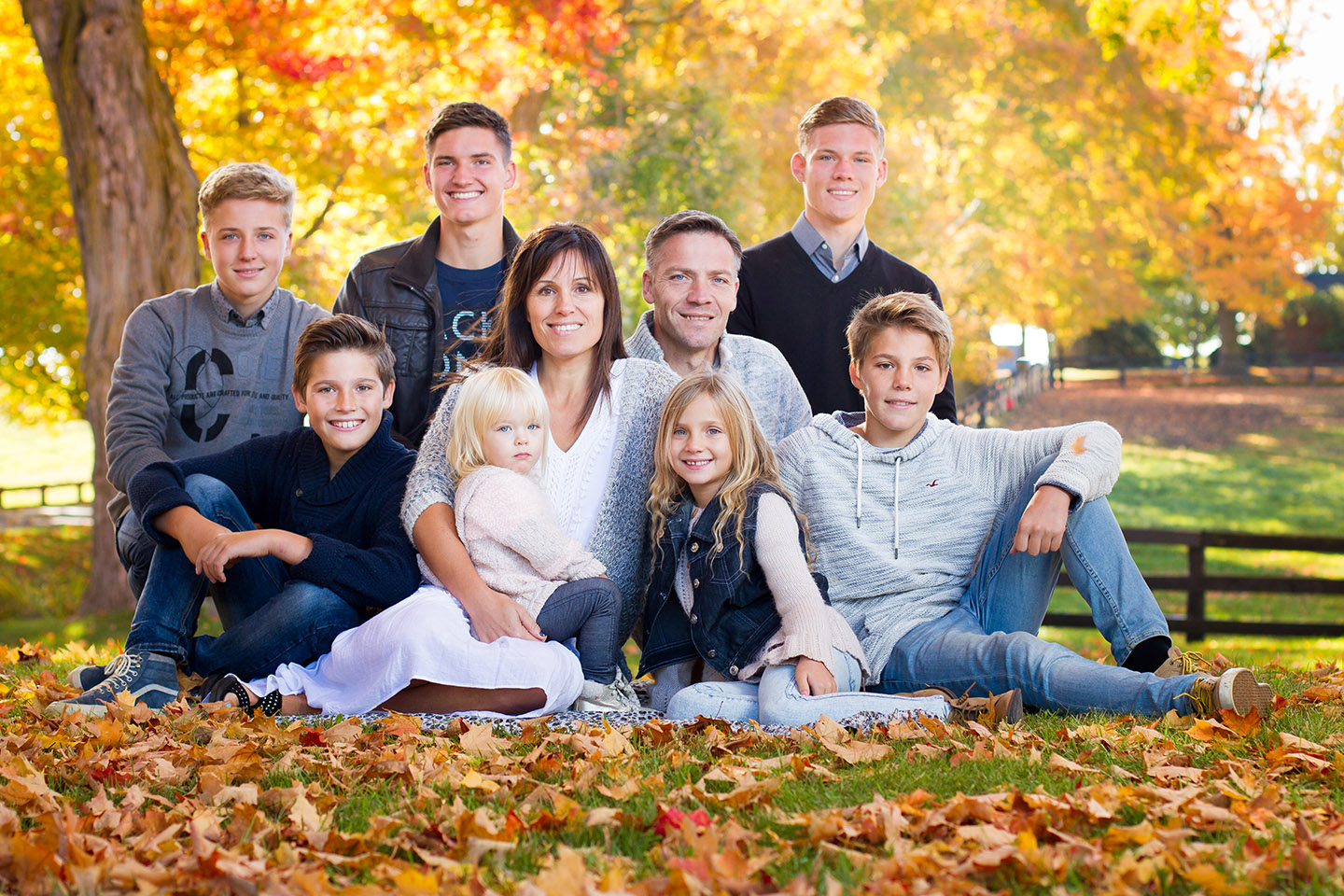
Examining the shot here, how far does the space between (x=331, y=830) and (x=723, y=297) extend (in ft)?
8.09

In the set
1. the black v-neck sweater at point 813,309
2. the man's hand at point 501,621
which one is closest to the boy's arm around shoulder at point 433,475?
the man's hand at point 501,621

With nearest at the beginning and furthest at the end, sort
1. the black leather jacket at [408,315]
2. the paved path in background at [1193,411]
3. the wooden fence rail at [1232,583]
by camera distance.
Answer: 1. the black leather jacket at [408,315]
2. the wooden fence rail at [1232,583]
3. the paved path in background at [1193,411]

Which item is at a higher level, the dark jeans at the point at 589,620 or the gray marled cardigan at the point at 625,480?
the gray marled cardigan at the point at 625,480

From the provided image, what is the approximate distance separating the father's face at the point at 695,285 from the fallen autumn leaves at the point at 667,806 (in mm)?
1561

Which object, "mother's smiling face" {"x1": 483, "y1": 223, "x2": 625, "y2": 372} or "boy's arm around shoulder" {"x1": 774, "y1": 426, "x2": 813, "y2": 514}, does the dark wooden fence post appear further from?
"mother's smiling face" {"x1": 483, "y1": 223, "x2": 625, "y2": 372}

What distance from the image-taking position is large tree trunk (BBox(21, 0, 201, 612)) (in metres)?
7.87

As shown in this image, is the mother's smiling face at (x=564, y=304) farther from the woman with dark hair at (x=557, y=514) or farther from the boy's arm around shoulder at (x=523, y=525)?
the boy's arm around shoulder at (x=523, y=525)

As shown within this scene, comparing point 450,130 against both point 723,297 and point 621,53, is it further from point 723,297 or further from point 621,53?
point 621,53

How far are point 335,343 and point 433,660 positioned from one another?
1229 mm

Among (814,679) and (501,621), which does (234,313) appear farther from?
(814,679)

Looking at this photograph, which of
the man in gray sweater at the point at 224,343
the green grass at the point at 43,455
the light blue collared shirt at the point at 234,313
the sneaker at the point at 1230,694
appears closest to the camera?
the sneaker at the point at 1230,694

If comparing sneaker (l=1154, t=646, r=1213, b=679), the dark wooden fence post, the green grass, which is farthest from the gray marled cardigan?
the green grass

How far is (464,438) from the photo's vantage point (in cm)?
397

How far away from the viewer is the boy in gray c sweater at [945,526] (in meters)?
3.74
